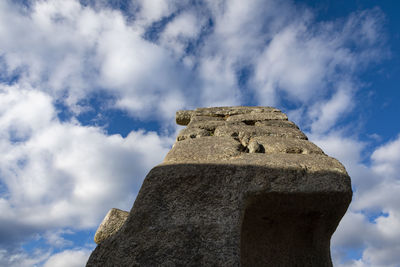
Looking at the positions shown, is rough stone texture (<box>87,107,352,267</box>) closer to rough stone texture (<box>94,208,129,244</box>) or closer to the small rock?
the small rock

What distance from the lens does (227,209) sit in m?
1.43

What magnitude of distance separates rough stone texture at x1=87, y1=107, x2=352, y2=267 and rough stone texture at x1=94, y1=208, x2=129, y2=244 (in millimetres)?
313

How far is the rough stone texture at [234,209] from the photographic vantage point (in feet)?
4.40

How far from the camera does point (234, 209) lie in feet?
4.68

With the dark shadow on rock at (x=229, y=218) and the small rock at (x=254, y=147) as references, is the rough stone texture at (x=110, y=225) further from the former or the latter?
the small rock at (x=254, y=147)

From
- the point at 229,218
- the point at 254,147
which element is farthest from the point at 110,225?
the point at 254,147

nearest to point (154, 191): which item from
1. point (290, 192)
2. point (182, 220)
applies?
point (182, 220)

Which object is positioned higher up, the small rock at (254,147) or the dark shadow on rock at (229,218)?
the small rock at (254,147)

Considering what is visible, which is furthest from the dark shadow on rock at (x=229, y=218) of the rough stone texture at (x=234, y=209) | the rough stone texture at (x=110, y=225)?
the rough stone texture at (x=110, y=225)

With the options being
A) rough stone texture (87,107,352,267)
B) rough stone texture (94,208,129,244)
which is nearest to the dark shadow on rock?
rough stone texture (87,107,352,267)

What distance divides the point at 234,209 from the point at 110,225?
2.54ft

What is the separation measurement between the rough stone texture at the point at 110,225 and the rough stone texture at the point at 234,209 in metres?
0.31

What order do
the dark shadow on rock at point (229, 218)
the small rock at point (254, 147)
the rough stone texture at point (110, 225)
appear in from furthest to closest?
the small rock at point (254, 147) → the rough stone texture at point (110, 225) → the dark shadow on rock at point (229, 218)

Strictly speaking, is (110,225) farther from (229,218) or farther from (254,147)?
(254,147)
